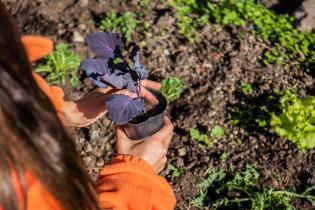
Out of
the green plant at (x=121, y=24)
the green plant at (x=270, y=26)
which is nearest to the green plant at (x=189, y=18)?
the green plant at (x=270, y=26)

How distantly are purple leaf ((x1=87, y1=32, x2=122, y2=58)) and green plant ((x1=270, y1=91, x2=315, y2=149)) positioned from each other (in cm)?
132

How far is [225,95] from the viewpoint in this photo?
9.91 feet

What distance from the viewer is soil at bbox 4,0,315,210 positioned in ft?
8.86

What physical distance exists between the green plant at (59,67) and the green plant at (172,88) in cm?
64

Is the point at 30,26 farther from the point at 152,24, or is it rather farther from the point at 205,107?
the point at 205,107

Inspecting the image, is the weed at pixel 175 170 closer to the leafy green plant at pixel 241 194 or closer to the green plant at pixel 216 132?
the leafy green plant at pixel 241 194

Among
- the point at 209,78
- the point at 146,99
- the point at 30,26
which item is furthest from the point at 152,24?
the point at 146,99

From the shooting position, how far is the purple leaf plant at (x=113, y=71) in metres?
1.79

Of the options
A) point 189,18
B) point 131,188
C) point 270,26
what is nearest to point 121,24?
point 189,18

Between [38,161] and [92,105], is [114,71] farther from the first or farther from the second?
[38,161]

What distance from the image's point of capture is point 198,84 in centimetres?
308

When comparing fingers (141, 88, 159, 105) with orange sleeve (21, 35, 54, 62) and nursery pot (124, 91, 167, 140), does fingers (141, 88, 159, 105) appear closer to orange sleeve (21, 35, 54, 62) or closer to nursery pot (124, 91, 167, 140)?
nursery pot (124, 91, 167, 140)

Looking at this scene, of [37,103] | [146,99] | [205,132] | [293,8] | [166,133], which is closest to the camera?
[37,103]

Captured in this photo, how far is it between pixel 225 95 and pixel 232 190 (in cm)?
72
